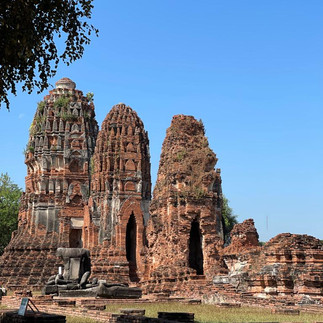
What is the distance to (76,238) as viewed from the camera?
41.3 m

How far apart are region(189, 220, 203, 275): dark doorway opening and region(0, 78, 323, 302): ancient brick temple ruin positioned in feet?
0.16

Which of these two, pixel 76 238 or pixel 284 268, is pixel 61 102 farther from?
pixel 284 268

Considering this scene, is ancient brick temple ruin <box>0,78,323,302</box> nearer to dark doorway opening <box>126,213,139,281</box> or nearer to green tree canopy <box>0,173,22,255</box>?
dark doorway opening <box>126,213,139,281</box>

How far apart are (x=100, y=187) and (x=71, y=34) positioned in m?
26.1

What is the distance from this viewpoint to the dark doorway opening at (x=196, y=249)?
27.1 meters

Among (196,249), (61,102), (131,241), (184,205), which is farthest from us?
(61,102)

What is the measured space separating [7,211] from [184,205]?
28506 millimetres

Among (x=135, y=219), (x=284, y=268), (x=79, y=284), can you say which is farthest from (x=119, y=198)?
(x=284, y=268)

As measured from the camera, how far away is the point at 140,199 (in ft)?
118

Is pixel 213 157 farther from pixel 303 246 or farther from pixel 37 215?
pixel 37 215

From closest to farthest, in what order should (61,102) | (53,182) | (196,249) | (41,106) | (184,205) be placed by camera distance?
(184,205)
(196,249)
(53,182)
(61,102)
(41,106)

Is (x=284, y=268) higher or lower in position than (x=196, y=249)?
lower

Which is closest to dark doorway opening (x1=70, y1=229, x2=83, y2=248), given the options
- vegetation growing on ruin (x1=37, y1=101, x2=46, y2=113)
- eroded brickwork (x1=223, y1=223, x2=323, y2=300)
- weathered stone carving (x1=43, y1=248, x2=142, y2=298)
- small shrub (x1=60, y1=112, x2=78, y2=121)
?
small shrub (x1=60, y1=112, x2=78, y2=121)

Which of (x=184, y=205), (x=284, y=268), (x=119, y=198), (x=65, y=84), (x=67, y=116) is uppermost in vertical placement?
(x=65, y=84)
